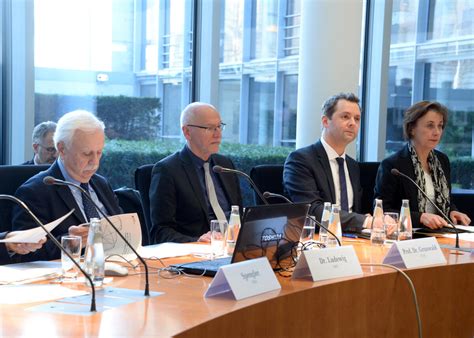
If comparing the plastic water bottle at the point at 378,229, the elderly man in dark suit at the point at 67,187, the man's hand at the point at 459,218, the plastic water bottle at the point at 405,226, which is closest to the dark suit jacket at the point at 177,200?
the elderly man in dark suit at the point at 67,187

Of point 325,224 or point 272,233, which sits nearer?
point 272,233

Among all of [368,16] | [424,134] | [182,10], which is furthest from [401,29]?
[424,134]

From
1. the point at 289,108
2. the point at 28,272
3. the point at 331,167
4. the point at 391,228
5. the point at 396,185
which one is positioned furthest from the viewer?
the point at 289,108

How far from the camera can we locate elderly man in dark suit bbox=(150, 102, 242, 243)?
3834 millimetres

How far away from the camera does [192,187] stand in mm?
3941

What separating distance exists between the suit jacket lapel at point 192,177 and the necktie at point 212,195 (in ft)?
0.22

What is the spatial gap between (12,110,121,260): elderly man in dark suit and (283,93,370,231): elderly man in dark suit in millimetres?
1232

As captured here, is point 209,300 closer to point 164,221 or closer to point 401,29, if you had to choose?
A: point 164,221

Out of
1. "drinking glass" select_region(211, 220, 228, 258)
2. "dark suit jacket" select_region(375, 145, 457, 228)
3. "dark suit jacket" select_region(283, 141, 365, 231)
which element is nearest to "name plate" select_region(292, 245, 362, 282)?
"drinking glass" select_region(211, 220, 228, 258)

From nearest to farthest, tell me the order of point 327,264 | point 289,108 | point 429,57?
point 327,264
point 289,108
point 429,57

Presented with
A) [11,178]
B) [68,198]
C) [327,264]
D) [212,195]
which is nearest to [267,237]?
[327,264]

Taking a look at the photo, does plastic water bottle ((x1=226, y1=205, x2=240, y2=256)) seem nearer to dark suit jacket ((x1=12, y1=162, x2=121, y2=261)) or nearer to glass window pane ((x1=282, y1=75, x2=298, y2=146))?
dark suit jacket ((x1=12, y1=162, x2=121, y2=261))

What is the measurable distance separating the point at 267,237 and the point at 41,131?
243cm

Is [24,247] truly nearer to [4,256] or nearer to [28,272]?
[28,272]
